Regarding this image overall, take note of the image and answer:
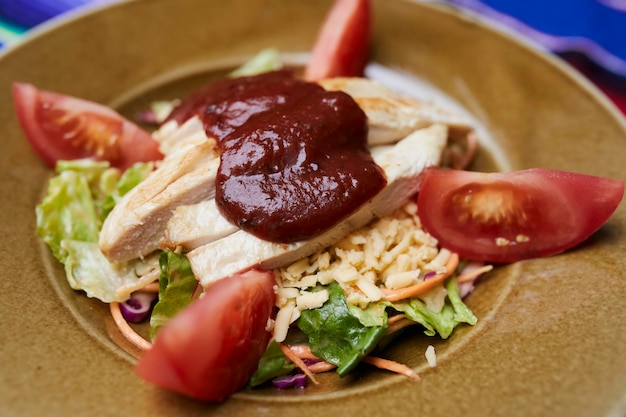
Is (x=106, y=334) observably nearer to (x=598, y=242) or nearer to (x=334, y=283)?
(x=334, y=283)

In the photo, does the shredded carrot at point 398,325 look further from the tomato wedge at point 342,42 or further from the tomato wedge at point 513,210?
the tomato wedge at point 342,42

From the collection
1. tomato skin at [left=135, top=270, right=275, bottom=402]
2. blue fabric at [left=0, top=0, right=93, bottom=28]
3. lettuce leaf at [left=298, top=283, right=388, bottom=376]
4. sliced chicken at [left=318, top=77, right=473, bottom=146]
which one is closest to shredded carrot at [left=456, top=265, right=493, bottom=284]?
lettuce leaf at [left=298, top=283, right=388, bottom=376]

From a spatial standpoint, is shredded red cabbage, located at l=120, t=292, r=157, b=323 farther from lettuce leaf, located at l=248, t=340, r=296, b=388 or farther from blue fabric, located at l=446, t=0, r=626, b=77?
blue fabric, located at l=446, t=0, r=626, b=77

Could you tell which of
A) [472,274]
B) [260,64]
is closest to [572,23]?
[260,64]

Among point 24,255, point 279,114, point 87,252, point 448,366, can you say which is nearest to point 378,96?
point 279,114

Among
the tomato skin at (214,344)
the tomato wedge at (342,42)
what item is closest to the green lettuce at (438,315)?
the tomato skin at (214,344)

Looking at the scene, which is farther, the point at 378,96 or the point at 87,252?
the point at 378,96
